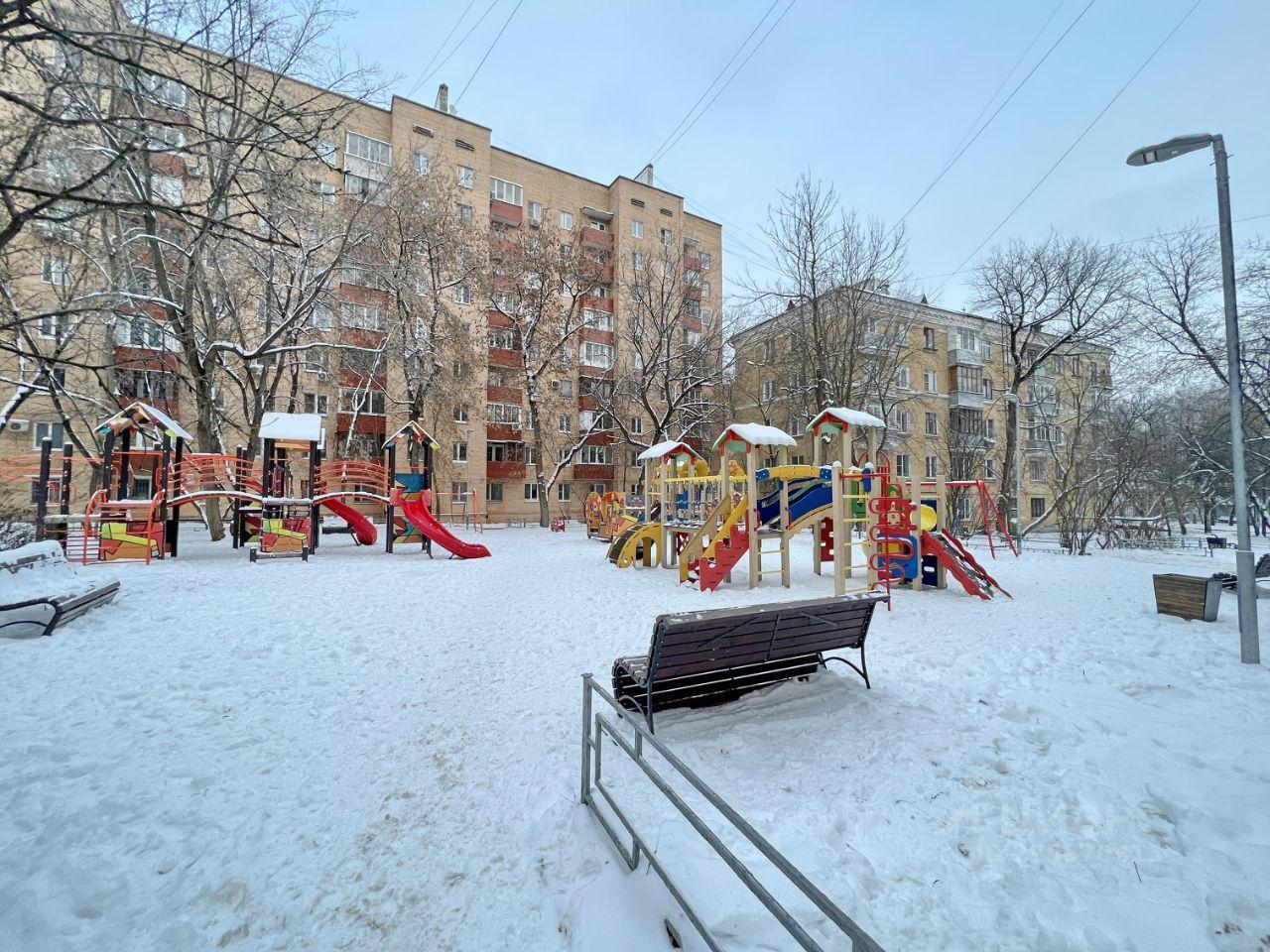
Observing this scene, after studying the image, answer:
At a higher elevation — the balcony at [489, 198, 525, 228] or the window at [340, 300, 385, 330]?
the balcony at [489, 198, 525, 228]

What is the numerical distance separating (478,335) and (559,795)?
29.4 metres

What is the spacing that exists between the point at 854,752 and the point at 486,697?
316cm

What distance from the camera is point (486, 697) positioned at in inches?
203

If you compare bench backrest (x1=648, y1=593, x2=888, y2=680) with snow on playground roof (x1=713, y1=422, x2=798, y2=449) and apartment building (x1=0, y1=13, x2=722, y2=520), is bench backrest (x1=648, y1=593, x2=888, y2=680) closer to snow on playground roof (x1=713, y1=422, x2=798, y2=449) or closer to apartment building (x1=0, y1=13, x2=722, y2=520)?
snow on playground roof (x1=713, y1=422, x2=798, y2=449)

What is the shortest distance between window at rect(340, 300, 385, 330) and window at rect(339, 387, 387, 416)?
309 cm

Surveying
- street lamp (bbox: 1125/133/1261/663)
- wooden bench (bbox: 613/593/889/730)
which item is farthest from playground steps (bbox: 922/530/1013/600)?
wooden bench (bbox: 613/593/889/730)

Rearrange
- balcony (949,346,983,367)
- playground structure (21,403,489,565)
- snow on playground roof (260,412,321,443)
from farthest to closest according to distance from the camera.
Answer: balcony (949,346,983,367), snow on playground roof (260,412,321,443), playground structure (21,403,489,565)

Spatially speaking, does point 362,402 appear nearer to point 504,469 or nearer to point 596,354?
point 504,469

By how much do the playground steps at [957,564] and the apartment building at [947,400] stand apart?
1900 centimetres

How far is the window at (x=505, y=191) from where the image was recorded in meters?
36.7

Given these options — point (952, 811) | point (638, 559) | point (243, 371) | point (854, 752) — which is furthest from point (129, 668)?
point (243, 371)

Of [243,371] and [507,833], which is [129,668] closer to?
[507,833]

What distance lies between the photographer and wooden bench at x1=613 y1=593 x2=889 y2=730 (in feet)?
13.3

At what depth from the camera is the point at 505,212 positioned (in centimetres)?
3634
